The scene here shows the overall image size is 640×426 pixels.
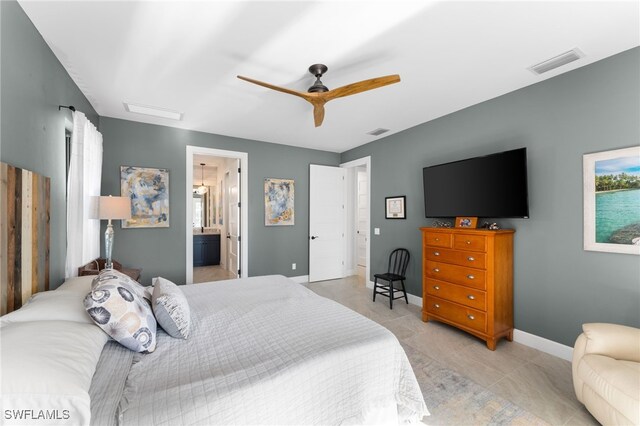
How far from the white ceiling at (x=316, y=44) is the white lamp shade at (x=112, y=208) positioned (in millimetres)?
1178

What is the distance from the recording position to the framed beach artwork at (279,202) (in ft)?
16.4

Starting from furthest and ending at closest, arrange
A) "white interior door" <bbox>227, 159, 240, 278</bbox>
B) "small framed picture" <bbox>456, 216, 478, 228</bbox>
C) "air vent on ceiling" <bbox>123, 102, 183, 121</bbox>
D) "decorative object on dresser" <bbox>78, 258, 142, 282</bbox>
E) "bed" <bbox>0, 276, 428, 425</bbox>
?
"white interior door" <bbox>227, 159, 240, 278</bbox> → "air vent on ceiling" <bbox>123, 102, 183, 121</bbox> → "small framed picture" <bbox>456, 216, 478, 228</bbox> → "decorative object on dresser" <bbox>78, 258, 142, 282</bbox> → "bed" <bbox>0, 276, 428, 425</bbox>

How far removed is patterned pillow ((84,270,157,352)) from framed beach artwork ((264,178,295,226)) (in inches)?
138

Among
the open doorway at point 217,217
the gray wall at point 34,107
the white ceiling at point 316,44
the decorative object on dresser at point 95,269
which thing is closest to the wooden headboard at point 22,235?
the gray wall at point 34,107

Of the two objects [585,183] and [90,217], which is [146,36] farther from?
[585,183]

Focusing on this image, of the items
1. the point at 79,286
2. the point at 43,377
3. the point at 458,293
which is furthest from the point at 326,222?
the point at 43,377

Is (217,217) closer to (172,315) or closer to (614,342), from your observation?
(172,315)

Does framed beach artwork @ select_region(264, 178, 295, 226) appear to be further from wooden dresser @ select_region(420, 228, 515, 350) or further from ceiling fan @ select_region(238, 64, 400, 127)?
wooden dresser @ select_region(420, 228, 515, 350)

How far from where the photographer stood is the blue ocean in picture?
219cm

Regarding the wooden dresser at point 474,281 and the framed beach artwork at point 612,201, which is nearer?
the framed beach artwork at point 612,201

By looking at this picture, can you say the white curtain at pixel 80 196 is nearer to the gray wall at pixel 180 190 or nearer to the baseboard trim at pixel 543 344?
the gray wall at pixel 180 190

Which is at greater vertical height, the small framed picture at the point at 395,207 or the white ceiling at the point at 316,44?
the white ceiling at the point at 316,44

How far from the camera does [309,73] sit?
2545 millimetres

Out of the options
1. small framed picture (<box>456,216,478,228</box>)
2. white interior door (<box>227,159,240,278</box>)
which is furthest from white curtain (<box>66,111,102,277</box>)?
small framed picture (<box>456,216,478,228</box>)
